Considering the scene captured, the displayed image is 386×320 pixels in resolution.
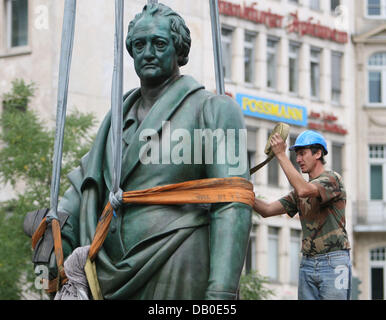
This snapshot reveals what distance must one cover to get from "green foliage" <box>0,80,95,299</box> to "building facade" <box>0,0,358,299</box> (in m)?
11.8

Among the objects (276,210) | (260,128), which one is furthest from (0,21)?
(276,210)

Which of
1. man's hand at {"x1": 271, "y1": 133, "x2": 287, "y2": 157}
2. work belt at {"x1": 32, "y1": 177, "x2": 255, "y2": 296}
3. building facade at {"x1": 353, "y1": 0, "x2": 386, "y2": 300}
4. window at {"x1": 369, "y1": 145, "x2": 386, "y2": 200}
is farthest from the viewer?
window at {"x1": 369, "y1": 145, "x2": 386, "y2": 200}

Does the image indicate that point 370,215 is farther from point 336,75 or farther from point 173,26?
point 173,26

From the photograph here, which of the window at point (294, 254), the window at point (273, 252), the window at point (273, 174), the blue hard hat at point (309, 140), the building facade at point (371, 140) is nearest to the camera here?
the blue hard hat at point (309, 140)

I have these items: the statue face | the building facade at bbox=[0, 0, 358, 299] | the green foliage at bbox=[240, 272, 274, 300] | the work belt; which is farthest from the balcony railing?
the work belt

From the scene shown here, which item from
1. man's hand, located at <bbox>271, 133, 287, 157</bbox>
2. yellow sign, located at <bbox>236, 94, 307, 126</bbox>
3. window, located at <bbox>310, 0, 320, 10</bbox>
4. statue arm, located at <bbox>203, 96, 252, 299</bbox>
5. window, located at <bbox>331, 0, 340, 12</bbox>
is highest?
window, located at <bbox>331, 0, 340, 12</bbox>

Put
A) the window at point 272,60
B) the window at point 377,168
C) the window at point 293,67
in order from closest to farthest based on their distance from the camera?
the window at point 272,60, the window at point 293,67, the window at point 377,168

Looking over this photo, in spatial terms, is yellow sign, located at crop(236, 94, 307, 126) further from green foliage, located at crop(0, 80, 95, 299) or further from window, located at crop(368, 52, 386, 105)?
green foliage, located at crop(0, 80, 95, 299)

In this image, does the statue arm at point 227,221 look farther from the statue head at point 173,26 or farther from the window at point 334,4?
the window at point 334,4

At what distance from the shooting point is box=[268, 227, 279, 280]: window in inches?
1998

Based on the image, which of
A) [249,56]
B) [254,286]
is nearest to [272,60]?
[249,56]

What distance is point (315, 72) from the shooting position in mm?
54344

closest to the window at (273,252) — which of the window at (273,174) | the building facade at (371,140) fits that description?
the window at (273,174)

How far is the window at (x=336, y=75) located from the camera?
179 ft
